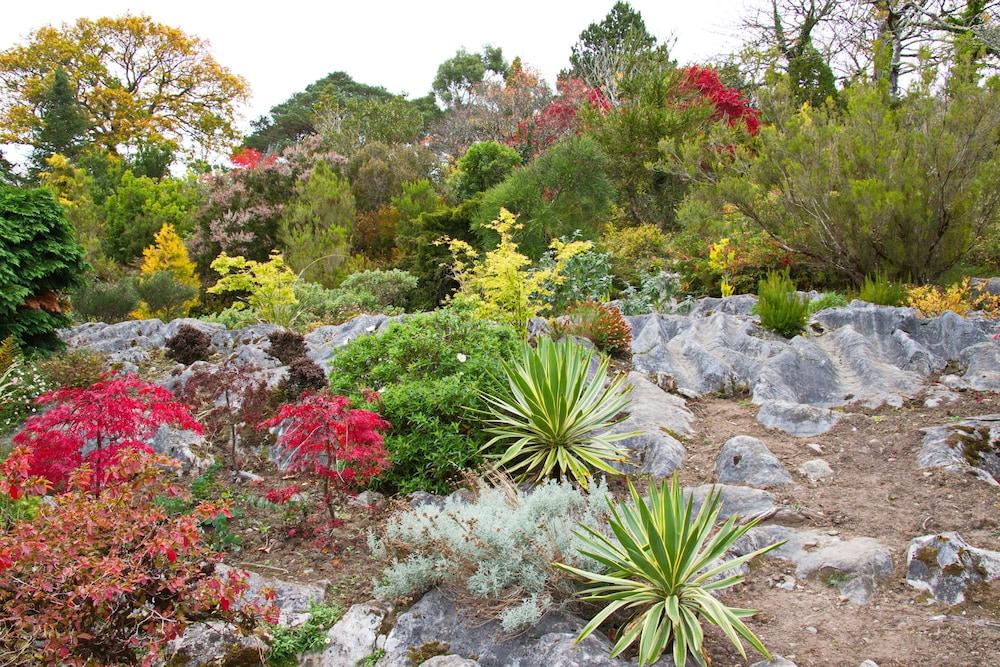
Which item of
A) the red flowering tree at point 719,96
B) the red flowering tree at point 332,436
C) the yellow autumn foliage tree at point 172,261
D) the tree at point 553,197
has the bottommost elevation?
the red flowering tree at point 332,436

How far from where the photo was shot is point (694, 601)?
275cm

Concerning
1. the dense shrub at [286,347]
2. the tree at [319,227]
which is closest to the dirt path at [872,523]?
the dense shrub at [286,347]

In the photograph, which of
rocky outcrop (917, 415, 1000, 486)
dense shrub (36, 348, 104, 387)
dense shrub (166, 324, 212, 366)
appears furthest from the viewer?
dense shrub (166, 324, 212, 366)

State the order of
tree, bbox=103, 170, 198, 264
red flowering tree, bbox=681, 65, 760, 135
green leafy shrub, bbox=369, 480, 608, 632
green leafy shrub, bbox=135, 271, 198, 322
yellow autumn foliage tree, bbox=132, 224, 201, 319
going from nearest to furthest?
1. green leafy shrub, bbox=369, 480, 608, 632
2. green leafy shrub, bbox=135, 271, 198, 322
3. yellow autumn foliage tree, bbox=132, 224, 201, 319
4. tree, bbox=103, 170, 198, 264
5. red flowering tree, bbox=681, 65, 760, 135

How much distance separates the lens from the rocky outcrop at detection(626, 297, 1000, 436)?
5.48 m

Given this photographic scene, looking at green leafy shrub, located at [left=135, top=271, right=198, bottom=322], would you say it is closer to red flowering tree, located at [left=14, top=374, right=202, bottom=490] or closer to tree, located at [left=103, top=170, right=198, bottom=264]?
tree, located at [left=103, top=170, right=198, bottom=264]

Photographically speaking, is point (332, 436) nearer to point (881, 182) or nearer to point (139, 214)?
point (881, 182)

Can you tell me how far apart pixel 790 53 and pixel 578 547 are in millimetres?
16469

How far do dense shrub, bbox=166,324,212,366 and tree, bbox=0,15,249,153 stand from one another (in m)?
21.8

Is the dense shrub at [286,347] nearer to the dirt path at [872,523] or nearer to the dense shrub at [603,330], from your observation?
the dense shrub at [603,330]

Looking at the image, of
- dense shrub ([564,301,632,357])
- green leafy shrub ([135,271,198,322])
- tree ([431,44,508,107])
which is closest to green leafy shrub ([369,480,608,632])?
dense shrub ([564,301,632,357])

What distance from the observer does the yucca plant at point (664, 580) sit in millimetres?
2613

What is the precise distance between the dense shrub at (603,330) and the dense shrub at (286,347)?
257cm

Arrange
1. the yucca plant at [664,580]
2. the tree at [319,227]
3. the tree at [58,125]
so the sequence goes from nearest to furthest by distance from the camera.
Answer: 1. the yucca plant at [664,580]
2. the tree at [319,227]
3. the tree at [58,125]
